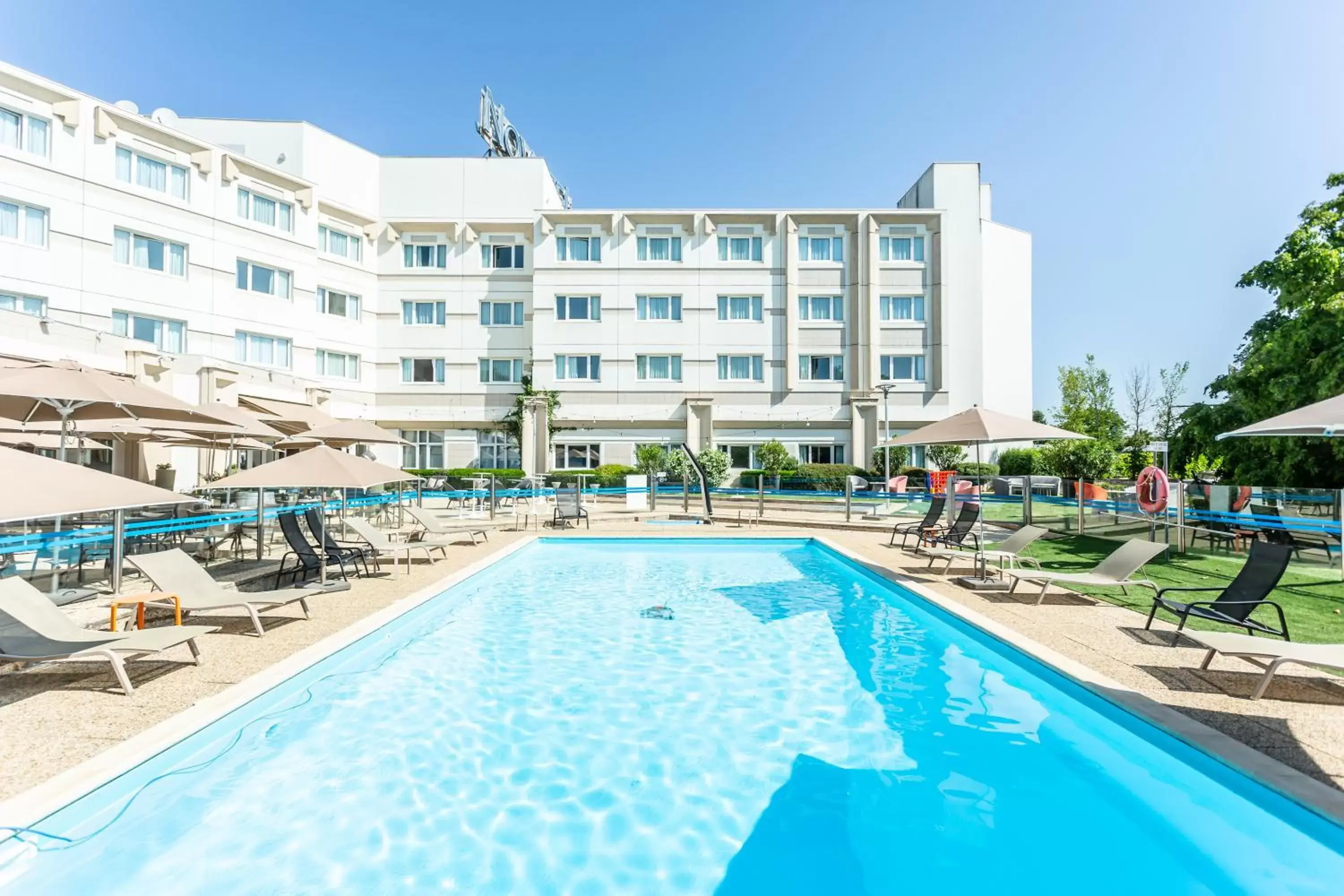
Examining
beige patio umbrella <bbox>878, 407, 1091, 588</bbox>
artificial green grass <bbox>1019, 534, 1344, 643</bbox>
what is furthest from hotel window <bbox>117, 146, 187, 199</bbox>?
artificial green grass <bbox>1019, 534, 1344, 643</bbox>

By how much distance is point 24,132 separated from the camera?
20234 millimetres

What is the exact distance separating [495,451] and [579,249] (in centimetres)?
1113

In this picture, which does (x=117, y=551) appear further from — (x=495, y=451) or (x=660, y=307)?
(x=660, y=307)

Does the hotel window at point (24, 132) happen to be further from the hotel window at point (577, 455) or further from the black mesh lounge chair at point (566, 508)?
the hotel window at point (577, 455)

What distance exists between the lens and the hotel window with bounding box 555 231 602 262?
31.8m

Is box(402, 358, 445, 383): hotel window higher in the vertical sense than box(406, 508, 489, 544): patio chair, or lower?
higher

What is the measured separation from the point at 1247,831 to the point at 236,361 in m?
30.8

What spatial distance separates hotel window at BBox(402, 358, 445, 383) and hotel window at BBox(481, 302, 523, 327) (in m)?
3.11

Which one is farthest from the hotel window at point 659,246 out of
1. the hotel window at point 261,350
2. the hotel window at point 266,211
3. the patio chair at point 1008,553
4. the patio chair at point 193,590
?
the patio chair at point 193,590

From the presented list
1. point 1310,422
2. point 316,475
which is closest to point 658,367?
point 316,475

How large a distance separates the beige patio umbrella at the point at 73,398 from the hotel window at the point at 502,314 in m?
23.6

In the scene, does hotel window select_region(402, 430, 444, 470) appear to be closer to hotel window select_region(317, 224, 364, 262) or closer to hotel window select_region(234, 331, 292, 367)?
hotel window select_region(234, 331, 292, 367)

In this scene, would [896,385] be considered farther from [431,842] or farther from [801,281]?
[431,842]

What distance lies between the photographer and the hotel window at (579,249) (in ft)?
104
